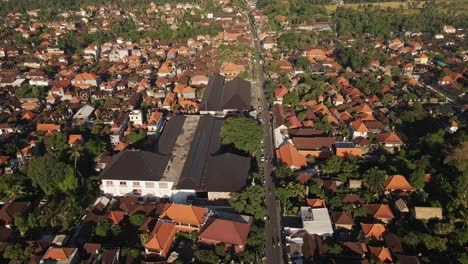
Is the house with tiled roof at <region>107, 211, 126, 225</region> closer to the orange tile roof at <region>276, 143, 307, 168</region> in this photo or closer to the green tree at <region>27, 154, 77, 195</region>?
the green tree at <region>27, 154, 77, 195</region>

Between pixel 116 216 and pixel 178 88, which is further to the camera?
pixel 178 88

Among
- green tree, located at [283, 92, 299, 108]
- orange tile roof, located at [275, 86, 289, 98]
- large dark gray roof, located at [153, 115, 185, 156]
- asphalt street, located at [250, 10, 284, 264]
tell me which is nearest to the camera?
asphalt street, located at [250, 10, 284, 264]

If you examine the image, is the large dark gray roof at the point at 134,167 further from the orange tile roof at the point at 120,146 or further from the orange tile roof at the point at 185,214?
the orange tile roof at the point at 120,146

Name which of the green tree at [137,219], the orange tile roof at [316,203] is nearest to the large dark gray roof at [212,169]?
the green tree at [137,219]

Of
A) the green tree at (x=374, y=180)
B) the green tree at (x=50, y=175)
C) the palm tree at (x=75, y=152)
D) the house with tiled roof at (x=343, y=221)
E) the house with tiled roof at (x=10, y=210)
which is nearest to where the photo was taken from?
the house with tiled roof at (x=343, y=221)

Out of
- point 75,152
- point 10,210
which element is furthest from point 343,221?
point 10,210

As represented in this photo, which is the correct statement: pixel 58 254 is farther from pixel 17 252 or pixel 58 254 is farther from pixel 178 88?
pixel 178 88

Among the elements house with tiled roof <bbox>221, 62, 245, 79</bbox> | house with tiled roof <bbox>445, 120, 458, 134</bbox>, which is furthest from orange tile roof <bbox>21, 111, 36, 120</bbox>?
house with tiled roof <bbox>445, 120, 458, 134</bbox>
